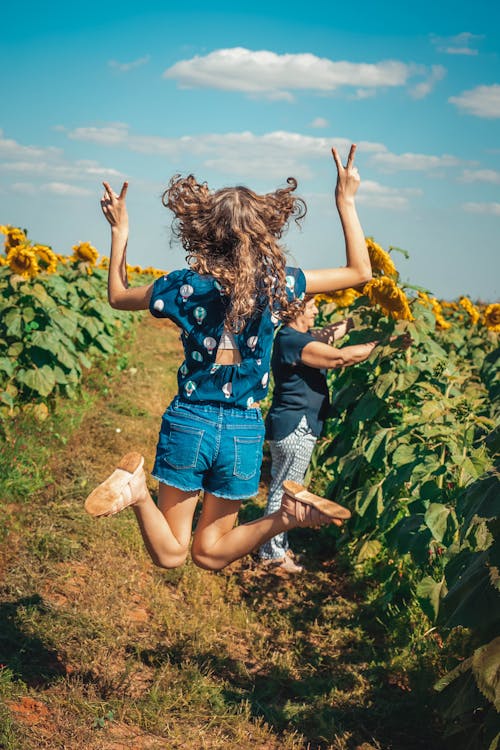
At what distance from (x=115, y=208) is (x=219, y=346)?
2.20ft

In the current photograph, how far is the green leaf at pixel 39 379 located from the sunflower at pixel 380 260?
3.30m

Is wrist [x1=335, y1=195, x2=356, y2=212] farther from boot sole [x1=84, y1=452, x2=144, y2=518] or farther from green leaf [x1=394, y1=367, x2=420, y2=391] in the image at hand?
green leaf [x1=394, y1=367, x2=420, y2=391]

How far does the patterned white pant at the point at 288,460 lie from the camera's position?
14.9 feet

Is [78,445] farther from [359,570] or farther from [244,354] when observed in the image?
[244,354]

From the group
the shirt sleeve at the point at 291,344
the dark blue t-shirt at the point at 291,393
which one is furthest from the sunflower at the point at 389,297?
the dark blue t-shirt at the point at 291,393

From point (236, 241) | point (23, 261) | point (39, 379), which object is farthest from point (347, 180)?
point (39, 379)

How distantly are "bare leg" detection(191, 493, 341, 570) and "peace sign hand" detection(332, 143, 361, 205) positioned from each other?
118 centimetres

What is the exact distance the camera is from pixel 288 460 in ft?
14.9

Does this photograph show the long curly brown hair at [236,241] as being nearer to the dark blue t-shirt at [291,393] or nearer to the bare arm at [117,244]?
the bare arm at [117,244]

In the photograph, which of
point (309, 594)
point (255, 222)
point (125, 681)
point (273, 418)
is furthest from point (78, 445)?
point (255, 222)

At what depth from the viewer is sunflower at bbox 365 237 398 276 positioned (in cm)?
383

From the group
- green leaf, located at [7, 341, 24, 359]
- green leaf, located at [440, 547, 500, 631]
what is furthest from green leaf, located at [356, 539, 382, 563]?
green leaf, located at [7, 341, 24, 359]

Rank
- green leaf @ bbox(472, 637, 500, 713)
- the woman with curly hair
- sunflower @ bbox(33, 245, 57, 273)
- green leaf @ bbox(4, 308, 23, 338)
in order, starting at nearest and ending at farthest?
1. green leaf @ bbox(472, 637, 500, 713)
2. the woman with curly hair
3. green leaf @ bbox(4, 308, 23, 338)
4. sunflower @ bbox(33, 245, 57, 273)

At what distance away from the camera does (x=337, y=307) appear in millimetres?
6004
